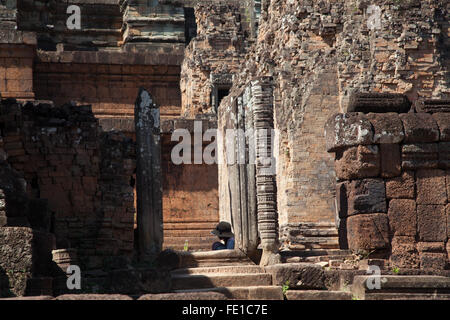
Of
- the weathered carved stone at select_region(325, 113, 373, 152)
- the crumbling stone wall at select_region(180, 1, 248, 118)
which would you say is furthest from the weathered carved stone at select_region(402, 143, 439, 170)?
the crumbling stone wall at select_region(180, 1, 248, 118)

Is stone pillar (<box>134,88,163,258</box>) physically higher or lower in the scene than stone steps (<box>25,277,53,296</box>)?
higher

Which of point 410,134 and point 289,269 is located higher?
point 410,134

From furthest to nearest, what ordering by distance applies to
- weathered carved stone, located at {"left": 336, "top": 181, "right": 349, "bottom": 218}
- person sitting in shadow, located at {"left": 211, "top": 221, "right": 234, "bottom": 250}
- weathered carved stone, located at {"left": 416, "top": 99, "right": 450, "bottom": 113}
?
person sitting in shadow, located at {"left": 211, "top": 221, "right": 234, "bottom": 250}
weathered carved stone, located at {"left": 416, "top": 99, "right": 450, "bottom": 113}
weathered carved stone, located at {"left": 336, "top": 181, "right": 349, "bottom": 218}

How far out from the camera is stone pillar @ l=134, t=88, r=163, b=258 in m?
13.7

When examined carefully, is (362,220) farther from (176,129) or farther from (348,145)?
(176,129)

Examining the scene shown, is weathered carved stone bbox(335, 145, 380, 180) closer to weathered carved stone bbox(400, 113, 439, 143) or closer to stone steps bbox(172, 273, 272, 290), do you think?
weathered carved stone bbox(400, 113, 439, 143)

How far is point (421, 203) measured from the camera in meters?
14.2

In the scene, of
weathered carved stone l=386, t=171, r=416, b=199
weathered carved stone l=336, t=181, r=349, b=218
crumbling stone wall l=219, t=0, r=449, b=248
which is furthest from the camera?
crumbling stone wall l=219, t=0, r=449, b=248

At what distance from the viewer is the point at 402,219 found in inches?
558

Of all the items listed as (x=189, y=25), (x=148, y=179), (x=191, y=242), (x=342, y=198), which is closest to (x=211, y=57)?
(x=189, y=25)
